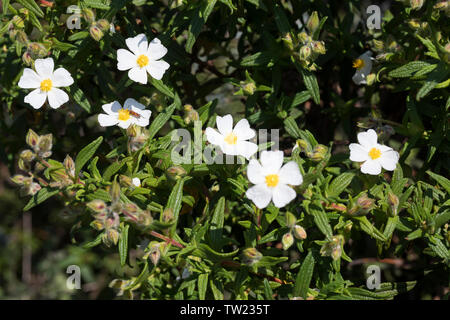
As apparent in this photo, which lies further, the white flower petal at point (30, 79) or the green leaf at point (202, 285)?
the white flower petal at point (30, 79)

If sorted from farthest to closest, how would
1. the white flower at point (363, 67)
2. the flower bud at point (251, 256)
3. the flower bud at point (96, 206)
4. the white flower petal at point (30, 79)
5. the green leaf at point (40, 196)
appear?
1. the white flower at point (363, 67)
2. the white flower petal at point (30, 79)
3. the green leaf at point (40, 196)
4. the flower bud at point (251, 256)
5. the flower bud at point (96, 206)

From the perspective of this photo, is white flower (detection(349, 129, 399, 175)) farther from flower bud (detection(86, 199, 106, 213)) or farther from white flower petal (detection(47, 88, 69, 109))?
white flower petal (detection(47, 88, 69, 109))

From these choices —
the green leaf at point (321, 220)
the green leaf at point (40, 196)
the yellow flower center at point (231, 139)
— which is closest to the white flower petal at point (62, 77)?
the green leaf at point (40, 196)

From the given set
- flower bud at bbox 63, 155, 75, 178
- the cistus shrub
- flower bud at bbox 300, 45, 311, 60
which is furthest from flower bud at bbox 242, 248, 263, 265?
flower bud at bbox 300, 45, 311, 60

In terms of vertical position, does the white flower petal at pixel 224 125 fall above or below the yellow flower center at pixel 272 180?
above

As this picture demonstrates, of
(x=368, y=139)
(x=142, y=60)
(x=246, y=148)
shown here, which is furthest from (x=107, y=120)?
(x=368, y=139)

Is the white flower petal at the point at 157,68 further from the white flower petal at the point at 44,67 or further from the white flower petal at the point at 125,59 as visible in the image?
the white flower petal at the point at 44,67

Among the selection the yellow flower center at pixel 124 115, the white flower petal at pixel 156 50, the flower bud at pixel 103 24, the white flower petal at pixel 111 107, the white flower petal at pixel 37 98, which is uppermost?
the flower bud at pixel 103 24

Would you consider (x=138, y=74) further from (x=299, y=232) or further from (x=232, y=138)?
(x=299, y=232)
